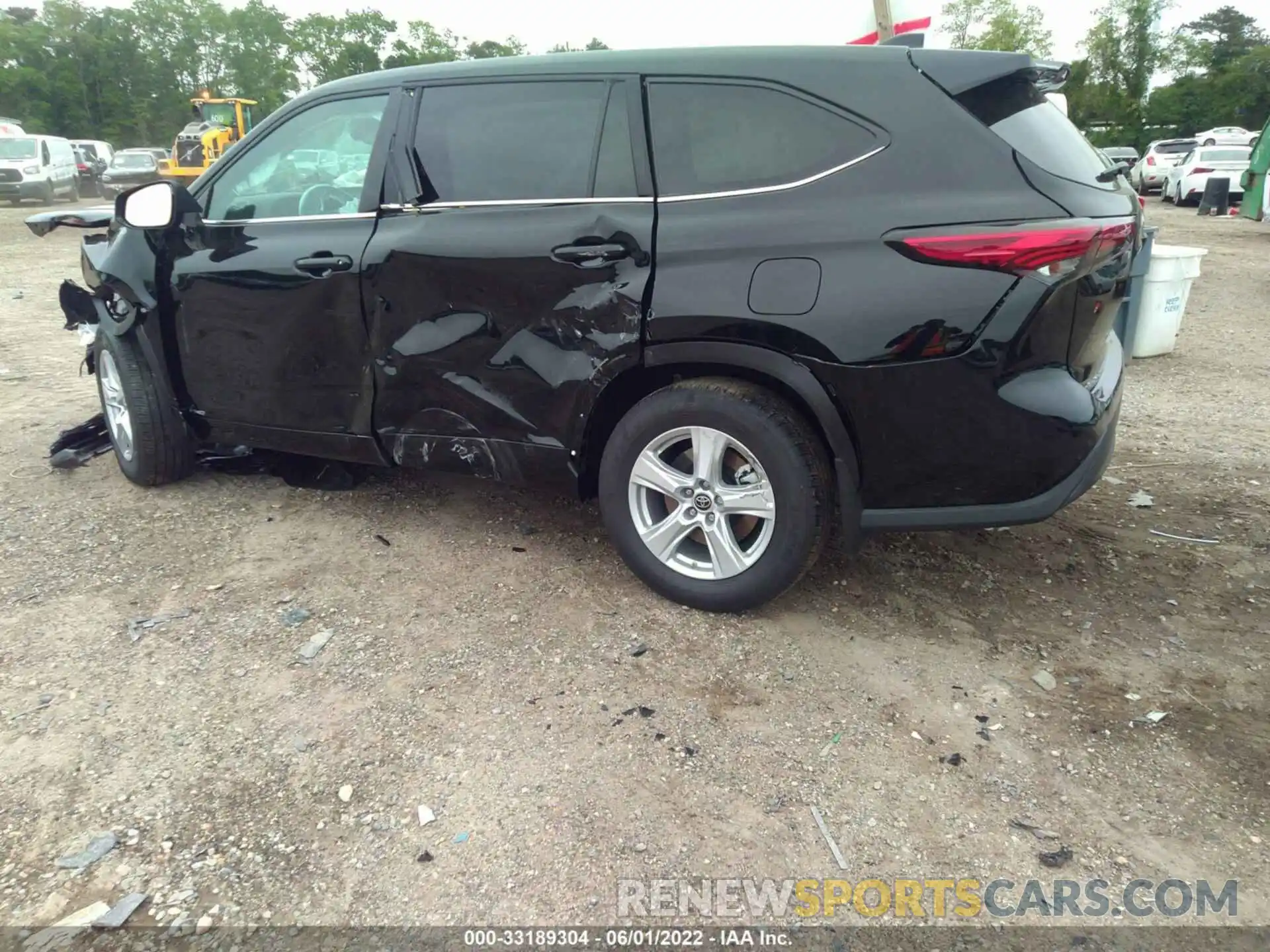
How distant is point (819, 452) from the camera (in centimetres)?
304

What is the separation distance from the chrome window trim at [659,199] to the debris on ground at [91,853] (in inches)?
90.9

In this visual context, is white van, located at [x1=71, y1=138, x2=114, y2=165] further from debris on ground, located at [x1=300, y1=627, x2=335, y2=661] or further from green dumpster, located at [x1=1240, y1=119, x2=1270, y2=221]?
debris on ground, located at [x1=300, y1=627, x2=335, y2=661]

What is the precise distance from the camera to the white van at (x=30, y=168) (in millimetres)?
23953

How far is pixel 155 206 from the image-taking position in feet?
12.9

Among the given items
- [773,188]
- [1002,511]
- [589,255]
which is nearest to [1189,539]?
[1002,511]

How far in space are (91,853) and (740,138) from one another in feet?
9.09

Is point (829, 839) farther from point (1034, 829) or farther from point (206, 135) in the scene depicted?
point (206, 135)

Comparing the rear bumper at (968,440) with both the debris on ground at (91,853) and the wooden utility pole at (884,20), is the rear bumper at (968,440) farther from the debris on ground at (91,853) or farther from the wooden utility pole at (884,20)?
the wooden utility pole at (884,20)

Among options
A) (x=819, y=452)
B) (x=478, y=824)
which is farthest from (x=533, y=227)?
(x=478, y=824)

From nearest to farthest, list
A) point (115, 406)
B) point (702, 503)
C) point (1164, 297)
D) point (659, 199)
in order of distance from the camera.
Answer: point (659, 199)
point (702, 503)
point (115, 406)
point (1164, 297)

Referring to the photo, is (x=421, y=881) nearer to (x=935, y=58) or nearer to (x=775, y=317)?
(x=775, y=317)

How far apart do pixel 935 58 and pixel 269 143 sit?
2713 mm

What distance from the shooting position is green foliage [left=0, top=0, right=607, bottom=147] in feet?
183

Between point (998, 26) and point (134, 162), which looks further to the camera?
point (998, 26)
